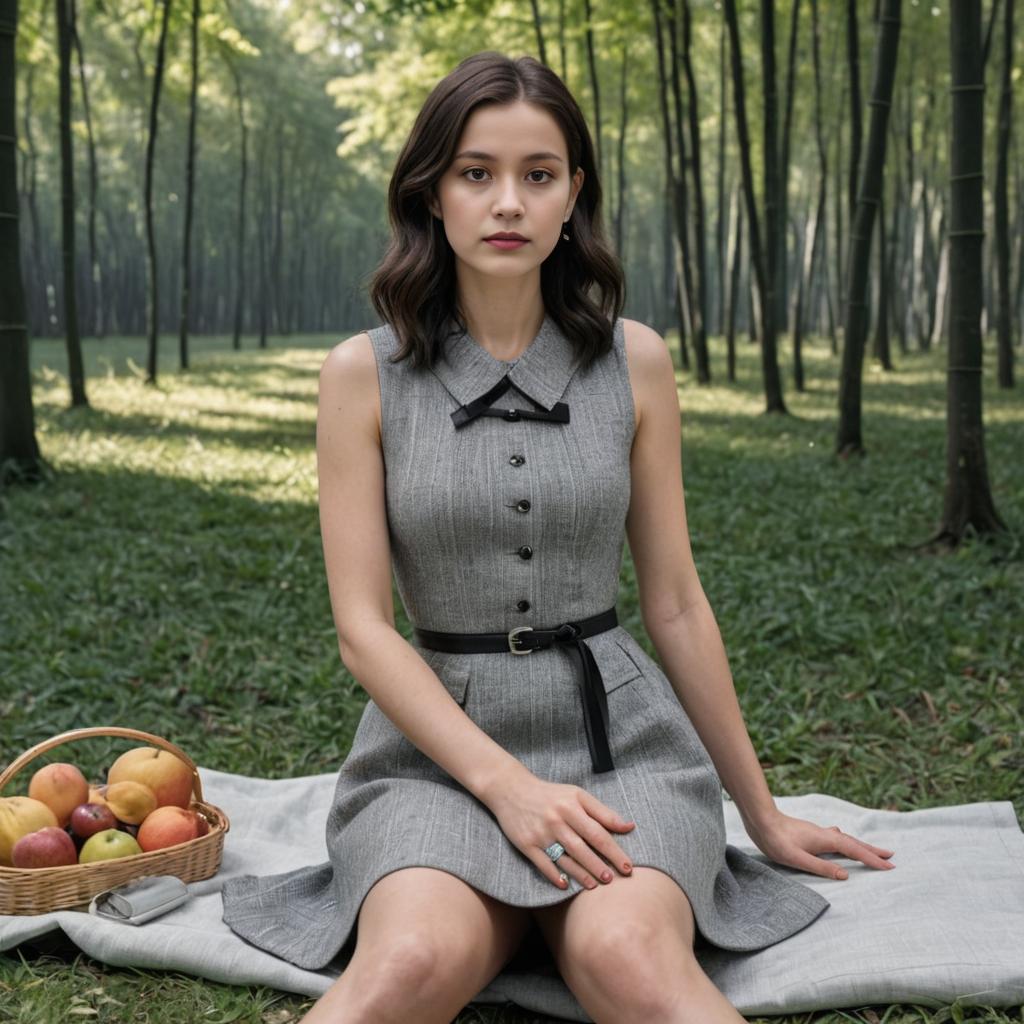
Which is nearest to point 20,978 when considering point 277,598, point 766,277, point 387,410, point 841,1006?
point 387,410

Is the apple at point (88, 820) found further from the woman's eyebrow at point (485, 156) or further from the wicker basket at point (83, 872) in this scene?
the woman's eyebrow at point (485, 156)

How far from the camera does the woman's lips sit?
2.17 meters

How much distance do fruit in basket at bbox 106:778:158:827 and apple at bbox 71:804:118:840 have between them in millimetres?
55

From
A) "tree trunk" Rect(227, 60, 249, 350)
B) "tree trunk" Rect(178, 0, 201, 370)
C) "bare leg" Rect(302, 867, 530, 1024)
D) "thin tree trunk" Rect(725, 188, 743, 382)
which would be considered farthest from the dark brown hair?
"tree trunk" Rect(227, 60, 249, 350)

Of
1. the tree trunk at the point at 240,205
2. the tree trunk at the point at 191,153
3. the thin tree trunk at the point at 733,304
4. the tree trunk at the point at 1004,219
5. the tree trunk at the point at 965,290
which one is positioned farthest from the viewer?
the tree trunk at the point at 240,205

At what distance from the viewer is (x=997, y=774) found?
3549 millimetres

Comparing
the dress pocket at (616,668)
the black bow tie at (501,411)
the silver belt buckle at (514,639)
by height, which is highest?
the black bow tie at (501,411)

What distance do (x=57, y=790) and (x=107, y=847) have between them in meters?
0.23

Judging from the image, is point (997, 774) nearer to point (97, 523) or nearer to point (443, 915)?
point (443, 915)

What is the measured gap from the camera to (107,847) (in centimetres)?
261

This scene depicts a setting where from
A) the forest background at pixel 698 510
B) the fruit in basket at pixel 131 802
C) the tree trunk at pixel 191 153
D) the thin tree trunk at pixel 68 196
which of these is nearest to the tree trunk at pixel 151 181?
the forest background at pixel 698 510

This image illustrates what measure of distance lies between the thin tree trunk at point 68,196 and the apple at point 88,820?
26.7 ft

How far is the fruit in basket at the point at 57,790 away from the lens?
2750mm

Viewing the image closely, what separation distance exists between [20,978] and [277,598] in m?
3.11
